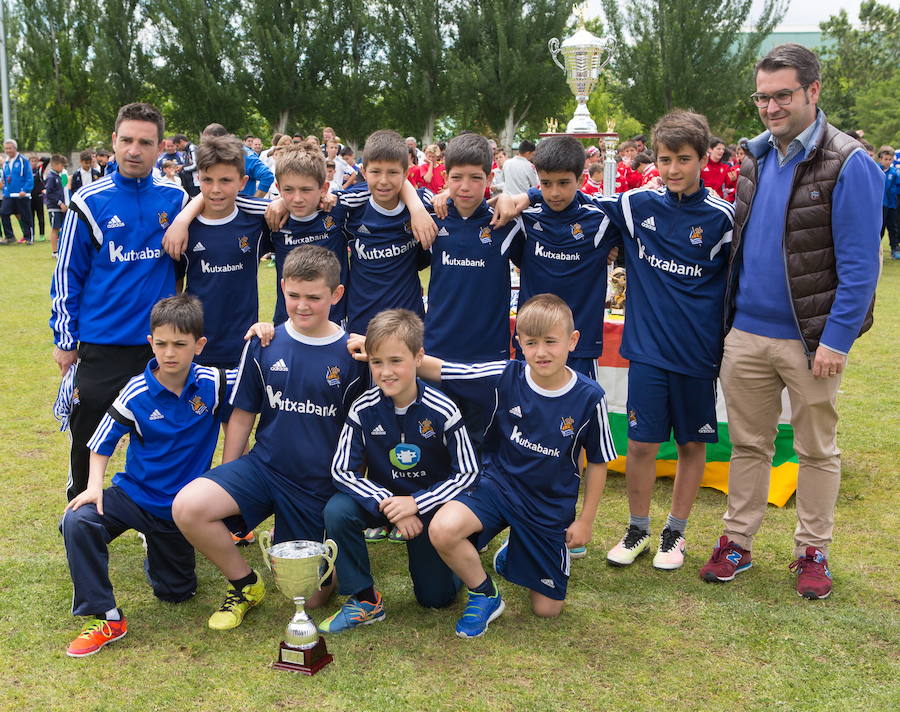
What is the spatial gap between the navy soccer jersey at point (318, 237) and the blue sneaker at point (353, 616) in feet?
4.85

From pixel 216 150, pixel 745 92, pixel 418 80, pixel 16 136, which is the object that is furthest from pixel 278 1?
pixel 216 150

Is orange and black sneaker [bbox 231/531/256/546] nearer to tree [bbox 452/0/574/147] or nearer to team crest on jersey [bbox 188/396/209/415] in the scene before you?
team crest on jersey [bbox 188/396/209/415]

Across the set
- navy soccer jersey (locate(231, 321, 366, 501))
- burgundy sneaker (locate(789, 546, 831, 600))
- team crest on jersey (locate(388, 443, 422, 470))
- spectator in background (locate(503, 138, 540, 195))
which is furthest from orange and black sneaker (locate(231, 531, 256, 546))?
spectator in background (locate(503, 138, 540, 195))

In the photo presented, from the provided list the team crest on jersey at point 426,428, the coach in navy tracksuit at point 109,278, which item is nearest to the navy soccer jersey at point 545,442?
the team crest on jersey at point 426,428

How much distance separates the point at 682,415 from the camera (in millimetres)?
3873

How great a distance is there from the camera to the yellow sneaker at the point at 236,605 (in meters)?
3.34

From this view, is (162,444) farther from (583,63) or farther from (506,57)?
(506,57)

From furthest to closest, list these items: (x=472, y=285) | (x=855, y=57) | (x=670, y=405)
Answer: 1. (x=855, y=57)
2. (x=472, y=285)
3. (x=670, y=405)

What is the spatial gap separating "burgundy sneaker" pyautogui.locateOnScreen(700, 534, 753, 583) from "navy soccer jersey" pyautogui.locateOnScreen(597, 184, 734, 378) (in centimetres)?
78

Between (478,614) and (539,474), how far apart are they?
0.59 meters

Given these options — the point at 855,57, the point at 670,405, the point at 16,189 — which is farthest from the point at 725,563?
the point at 855,57

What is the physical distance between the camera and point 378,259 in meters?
4.17

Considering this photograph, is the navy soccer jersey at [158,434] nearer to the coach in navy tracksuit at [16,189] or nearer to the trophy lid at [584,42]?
the trophy lid at [584,42]

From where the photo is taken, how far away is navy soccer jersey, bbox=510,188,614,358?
13.0 feet
